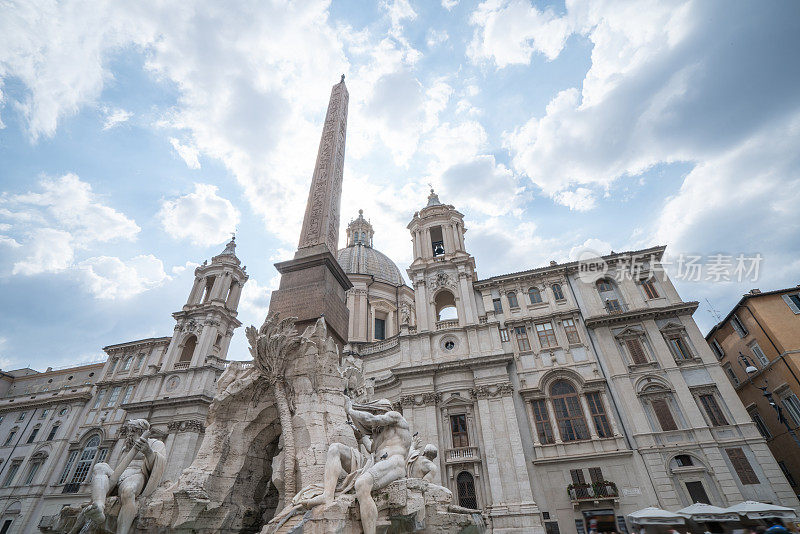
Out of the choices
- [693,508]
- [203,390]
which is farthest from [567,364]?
[203,390]

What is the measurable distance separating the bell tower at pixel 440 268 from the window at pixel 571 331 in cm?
554

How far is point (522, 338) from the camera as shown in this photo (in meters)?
25.0

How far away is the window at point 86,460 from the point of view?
28297 millimetres

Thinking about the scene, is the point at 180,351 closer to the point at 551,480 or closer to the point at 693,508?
the point at 551,480

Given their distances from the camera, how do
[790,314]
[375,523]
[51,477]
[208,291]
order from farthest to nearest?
1. [208,291]
2. [51,477]
3. [790,314]
4. [375,523]

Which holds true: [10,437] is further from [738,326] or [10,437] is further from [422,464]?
[738,326]

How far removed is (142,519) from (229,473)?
4.59ft

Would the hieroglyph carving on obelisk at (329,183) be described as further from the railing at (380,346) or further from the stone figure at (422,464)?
the railing at (380,346)

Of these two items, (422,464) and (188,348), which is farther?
(188,348)

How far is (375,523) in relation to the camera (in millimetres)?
5527

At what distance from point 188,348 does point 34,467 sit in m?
13.3

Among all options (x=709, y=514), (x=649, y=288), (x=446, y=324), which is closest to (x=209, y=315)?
(x=446, y=324)

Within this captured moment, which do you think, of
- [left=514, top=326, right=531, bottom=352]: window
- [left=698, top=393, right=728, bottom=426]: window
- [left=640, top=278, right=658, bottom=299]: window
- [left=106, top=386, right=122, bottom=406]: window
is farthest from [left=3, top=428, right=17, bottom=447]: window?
[left=698, top=393, right=728, bottom=426]: window

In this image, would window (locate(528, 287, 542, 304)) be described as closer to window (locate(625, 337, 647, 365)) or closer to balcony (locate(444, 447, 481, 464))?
window (locate(625, 337, 647, 365))
